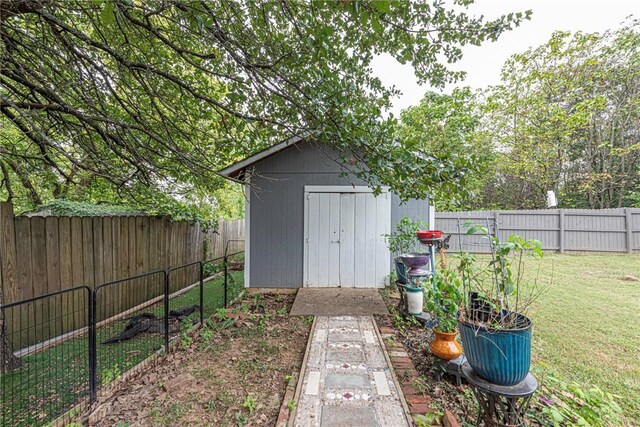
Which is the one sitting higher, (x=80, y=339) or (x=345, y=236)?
(x=345, y=236)

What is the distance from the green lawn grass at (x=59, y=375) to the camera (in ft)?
7.04

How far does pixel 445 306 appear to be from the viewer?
7.31 ft

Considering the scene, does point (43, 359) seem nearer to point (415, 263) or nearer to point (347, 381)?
point (347, 381)

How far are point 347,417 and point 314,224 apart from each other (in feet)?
11.6

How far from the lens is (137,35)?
9.68ft

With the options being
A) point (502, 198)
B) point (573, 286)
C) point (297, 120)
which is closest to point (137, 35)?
point (297, 120)

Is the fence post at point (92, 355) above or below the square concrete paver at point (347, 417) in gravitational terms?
above

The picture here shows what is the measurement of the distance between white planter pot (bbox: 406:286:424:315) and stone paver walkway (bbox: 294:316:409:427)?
23.7 inches

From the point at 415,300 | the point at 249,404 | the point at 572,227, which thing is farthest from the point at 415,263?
the point at 572,227

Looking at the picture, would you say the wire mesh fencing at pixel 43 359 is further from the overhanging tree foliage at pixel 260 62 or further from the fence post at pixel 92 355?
the overhanging tree foliage at pixel 260 62

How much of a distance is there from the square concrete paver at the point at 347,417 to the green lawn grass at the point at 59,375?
1908 mm

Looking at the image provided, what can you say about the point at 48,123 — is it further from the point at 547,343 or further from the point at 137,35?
the point at 547,343

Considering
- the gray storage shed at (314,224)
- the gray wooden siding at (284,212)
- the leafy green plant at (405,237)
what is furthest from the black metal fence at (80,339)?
the leafy green plant at (405,237)

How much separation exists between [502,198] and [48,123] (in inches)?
688
